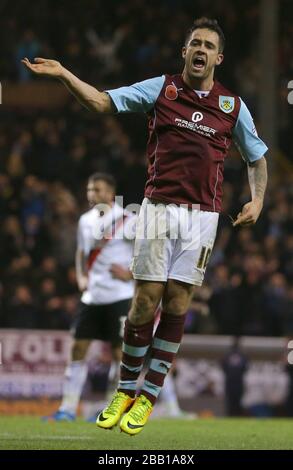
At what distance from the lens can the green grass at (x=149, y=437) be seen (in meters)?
7.61

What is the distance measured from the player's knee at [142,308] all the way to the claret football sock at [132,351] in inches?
2.0

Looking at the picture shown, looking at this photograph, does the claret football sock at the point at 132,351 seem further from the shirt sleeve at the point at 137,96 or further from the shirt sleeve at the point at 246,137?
the shirt sleeve at the point at 137,96

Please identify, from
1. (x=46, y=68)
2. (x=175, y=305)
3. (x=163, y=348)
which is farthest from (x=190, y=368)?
(x=46, y=68)

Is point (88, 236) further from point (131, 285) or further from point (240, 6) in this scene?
point (240, 6)

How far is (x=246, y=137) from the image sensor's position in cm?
792

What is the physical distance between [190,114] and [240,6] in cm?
1551

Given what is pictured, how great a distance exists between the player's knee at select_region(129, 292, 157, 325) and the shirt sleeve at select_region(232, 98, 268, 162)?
1.19 metres

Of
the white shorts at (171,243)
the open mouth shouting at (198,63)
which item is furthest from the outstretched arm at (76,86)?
the white shorts at (171,243)

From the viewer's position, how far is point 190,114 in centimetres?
767

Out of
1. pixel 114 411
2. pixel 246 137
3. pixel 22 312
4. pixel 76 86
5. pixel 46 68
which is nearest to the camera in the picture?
pixel 46 68

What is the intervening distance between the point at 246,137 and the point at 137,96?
2.78ft

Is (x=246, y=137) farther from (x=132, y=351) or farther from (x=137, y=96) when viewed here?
(x=132, y=351)

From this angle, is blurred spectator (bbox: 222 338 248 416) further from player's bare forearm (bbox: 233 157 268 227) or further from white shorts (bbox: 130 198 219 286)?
white shorts (bbox: 130 198 219 286)

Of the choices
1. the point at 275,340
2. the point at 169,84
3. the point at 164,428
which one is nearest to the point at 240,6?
the point at 275,340
